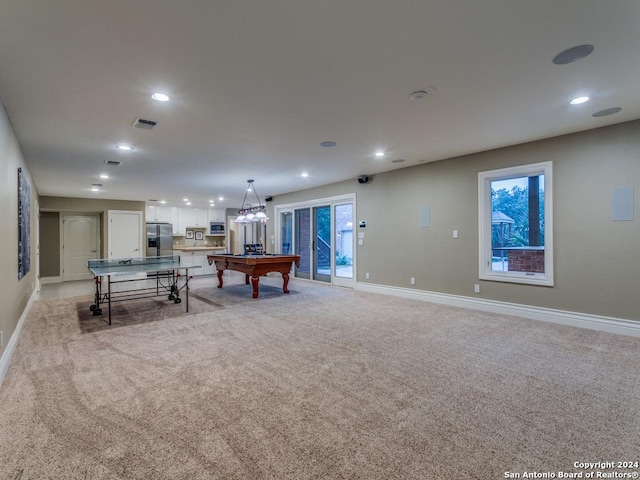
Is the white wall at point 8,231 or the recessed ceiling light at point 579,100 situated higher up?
the recessed ceiling light at point 579,100

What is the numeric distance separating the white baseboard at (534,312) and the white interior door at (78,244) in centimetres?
926

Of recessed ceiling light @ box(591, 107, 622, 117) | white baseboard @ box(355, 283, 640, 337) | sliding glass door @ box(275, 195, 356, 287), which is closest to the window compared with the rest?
white baseboard @ box(355, 283, 640, 337)

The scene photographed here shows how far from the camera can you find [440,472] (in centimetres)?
152

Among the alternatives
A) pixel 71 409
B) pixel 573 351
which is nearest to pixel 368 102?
pixel 573 351

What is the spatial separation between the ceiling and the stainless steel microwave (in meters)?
7.11

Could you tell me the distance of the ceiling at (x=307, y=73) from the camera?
1.87 meters

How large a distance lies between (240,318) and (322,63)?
11.1 ft

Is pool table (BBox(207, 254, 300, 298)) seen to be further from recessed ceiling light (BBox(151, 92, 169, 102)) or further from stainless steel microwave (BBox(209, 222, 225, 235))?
stainless steel microwave (BBox(209, 222, 225, 235))

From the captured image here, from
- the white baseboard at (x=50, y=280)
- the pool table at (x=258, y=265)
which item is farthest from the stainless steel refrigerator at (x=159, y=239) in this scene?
the pool table at (x=258, y=265)

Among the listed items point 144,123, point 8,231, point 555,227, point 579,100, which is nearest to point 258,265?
point 144,123

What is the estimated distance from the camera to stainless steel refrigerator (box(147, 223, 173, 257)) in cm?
1019

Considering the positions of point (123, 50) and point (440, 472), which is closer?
point (440, 472)

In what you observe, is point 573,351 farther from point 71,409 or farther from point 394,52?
point 71,409

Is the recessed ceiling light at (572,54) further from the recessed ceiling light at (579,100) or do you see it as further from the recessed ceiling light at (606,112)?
the recessed ceiling light at (606,112)
